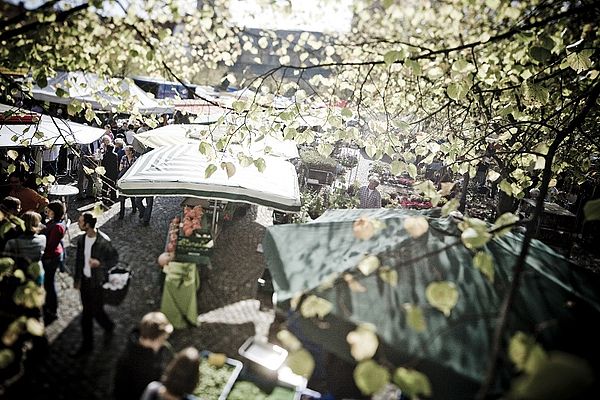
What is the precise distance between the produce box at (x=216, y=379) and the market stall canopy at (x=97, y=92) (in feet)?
12.5

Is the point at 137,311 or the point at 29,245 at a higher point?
the point at 29,245

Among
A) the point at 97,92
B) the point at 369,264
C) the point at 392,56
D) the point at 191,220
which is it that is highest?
the point at 392,56

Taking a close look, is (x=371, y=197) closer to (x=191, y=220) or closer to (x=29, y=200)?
(x=191, y=220)

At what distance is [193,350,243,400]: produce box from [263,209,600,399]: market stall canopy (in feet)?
6.22

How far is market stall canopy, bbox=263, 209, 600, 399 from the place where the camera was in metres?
2.90

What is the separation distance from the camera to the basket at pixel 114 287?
19.4 feet

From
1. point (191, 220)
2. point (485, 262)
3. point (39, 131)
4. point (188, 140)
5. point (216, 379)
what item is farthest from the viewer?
point (188, 140)

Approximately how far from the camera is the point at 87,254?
5680 millimetres

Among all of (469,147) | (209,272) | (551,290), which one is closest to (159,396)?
(551,290)

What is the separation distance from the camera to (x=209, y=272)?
834cm

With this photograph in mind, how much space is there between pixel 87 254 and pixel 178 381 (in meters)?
3.07

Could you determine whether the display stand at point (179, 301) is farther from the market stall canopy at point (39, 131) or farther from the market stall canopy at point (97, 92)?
the market stall canopy at point (39, 131)

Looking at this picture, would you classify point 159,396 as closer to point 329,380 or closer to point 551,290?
point 329,380

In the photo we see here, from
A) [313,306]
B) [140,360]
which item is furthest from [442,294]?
[140,360]
